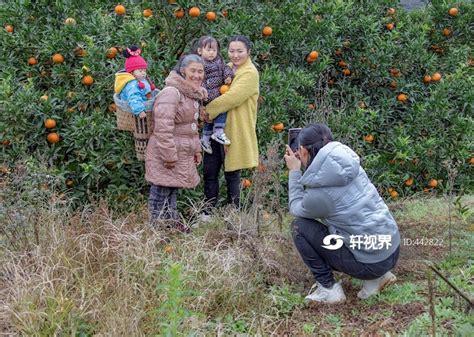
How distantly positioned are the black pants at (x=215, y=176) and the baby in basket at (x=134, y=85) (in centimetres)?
88

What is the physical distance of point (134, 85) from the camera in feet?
17.7

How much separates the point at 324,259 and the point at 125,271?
123 cm

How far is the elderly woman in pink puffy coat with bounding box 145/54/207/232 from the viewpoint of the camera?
5281 mm

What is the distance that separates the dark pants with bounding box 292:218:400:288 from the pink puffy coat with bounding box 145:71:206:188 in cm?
123

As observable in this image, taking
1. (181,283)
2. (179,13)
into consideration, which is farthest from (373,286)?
(179,13)

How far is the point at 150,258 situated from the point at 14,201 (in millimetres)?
1159

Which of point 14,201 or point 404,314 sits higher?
point 14,201

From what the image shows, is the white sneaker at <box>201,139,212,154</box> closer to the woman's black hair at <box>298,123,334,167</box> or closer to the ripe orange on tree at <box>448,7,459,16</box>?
the woman's black hair at <box>298,123,334,167</box>

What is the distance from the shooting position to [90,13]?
22.4 feet

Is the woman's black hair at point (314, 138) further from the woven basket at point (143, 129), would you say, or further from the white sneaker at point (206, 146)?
the white sneaker at point (206, 146)

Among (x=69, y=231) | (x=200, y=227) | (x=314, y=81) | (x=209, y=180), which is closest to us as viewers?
(x=69, y=231)

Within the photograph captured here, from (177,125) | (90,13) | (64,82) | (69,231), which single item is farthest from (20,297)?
(90,13)

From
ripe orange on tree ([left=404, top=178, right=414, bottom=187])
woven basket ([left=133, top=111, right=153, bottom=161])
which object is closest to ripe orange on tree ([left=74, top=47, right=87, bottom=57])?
woven basket ([left=133, top=111, right=153, bottom=161])

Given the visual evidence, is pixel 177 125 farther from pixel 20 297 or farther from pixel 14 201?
pixel 20 297
